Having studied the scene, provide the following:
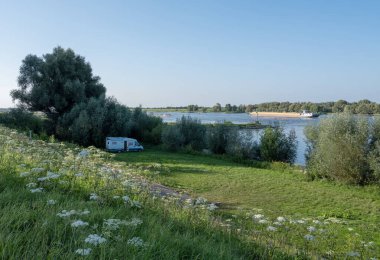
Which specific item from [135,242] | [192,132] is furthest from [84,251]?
[192,132]

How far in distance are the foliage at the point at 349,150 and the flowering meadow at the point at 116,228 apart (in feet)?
54.0

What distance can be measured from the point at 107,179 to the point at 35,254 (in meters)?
3.33

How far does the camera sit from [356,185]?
21062 millimetres

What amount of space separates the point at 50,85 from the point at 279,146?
2663 centimetres

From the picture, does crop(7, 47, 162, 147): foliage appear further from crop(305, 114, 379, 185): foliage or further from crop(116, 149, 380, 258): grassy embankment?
crop(305, 114, 379, 185): foliage

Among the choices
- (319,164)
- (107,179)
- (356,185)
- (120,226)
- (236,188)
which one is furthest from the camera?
(319,164)

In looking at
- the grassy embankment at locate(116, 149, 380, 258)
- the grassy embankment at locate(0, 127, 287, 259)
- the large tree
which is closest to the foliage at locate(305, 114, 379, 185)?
the grassy embankment at locate(116, 149, 380, 258)

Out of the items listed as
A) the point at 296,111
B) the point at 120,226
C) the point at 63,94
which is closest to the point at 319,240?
the point at 120,226

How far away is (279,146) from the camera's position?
31.4m

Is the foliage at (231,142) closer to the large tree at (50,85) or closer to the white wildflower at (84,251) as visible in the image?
the large tree at (50,85)

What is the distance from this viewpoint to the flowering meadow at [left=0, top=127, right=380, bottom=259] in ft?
10.2

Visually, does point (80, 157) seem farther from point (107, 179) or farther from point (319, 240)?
point (319, 240)

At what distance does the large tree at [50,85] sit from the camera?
39.0 m

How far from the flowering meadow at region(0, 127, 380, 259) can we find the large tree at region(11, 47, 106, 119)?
34.0m
